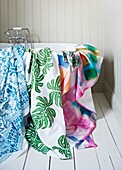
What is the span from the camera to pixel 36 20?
392 cm

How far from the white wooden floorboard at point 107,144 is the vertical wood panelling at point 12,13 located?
1993 millimetres

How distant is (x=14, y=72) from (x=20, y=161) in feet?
2.27

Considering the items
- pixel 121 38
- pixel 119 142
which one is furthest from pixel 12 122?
pixel 121 38

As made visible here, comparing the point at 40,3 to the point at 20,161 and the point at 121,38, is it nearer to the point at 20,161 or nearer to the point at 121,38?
the point at 121,38

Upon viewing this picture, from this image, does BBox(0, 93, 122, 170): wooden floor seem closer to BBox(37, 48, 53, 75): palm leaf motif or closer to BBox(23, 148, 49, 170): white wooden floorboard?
BBox(23, 148, 49, 170): white wooden floorboard

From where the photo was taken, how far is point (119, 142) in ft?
7.17

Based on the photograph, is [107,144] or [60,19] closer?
[107,144]

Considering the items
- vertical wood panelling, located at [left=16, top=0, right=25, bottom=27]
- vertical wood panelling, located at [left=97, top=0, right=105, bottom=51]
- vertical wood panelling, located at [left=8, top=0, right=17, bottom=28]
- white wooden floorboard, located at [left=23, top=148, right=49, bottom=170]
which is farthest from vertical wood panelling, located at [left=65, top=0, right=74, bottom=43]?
white wooden floorboard, located at [left=23, top=148, right=49, bottom=170]

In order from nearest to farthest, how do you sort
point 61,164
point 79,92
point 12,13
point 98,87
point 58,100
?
point 61,164
point 58,100
point 79,92
point 12,13
point 98,87

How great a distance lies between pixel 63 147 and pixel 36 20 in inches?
93.6

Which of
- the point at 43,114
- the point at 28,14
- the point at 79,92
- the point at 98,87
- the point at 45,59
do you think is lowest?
the point at 98,87

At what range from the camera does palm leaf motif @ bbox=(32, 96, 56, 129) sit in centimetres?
209

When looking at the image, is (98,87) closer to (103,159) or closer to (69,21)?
(69,21)

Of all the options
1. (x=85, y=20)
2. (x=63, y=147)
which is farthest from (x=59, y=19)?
(x=63, y=147)
